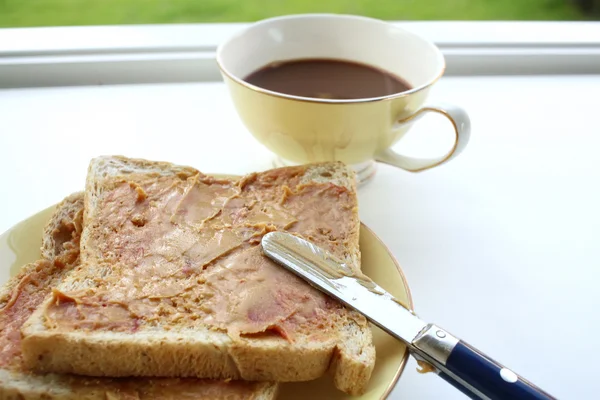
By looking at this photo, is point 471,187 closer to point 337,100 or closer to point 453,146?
point 453,146

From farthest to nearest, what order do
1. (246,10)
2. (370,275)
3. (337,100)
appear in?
(246,10)
(337,100)
(370,275)

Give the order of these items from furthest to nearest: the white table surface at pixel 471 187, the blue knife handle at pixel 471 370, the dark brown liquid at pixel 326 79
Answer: the dark brown liquid at pixel 326 79 < the white table surface at pixel 471 187 < the blue knife handle at pixel 471 370

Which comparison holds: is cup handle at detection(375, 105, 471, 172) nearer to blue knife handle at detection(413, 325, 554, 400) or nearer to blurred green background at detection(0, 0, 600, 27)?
blue knife handle at detection(413, 325, 554, 400)

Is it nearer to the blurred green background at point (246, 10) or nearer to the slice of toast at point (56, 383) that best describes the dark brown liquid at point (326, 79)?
the slice of toast at point (56, 383)

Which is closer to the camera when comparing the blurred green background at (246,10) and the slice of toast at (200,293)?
the slice of toast at (200,293)

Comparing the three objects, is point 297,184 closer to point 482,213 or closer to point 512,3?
point 482,213

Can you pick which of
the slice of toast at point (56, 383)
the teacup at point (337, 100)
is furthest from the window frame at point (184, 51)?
the slice of toast at point (56, 383)

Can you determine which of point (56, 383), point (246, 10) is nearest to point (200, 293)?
point (56, 383)
